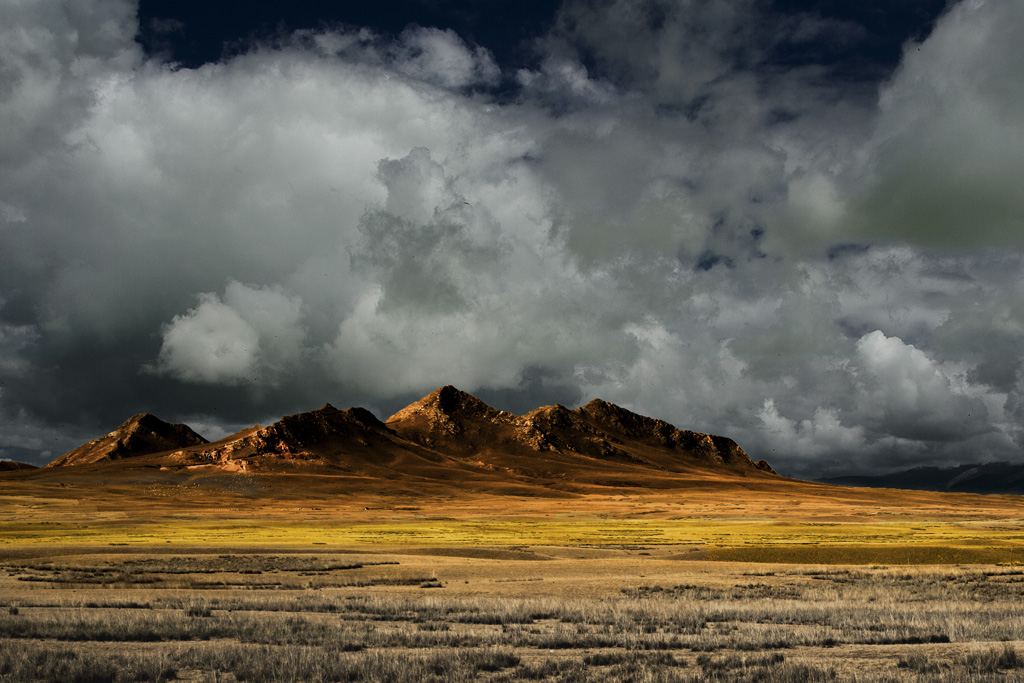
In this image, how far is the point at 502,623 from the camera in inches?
971

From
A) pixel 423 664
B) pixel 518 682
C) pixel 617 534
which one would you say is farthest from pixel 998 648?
pixel 617 534

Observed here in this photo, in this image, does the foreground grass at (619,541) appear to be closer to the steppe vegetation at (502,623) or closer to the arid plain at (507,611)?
the arid plain at (507,611)

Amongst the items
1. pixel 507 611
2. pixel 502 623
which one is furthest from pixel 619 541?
pixel 502 623

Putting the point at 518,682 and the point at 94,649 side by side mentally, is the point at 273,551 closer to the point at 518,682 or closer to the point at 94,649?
the point at 94,649

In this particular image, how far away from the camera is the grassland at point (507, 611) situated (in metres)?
Answer: 17.1

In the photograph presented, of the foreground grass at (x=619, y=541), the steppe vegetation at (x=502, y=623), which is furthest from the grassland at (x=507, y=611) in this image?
the foreground grass at (x=619, y=541)

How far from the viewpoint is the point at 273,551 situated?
55.3m

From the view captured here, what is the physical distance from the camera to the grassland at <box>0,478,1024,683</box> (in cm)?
1709

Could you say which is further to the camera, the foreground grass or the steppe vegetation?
the foreground grass

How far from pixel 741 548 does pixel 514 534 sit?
89.2 ft

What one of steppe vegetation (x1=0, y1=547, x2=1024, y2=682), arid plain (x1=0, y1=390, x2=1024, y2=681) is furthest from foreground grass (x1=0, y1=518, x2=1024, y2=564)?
steppe vegetation (x1=0, y1=547, x2=1024, y2=682)

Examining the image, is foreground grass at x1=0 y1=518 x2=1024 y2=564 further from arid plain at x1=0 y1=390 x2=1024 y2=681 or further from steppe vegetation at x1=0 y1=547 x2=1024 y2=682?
steppe vegetation at x1=0 y1=547 x2=1024 y2=682

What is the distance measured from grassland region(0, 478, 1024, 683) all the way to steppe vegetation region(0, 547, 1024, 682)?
3.6 inches

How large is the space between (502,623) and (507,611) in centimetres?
171
